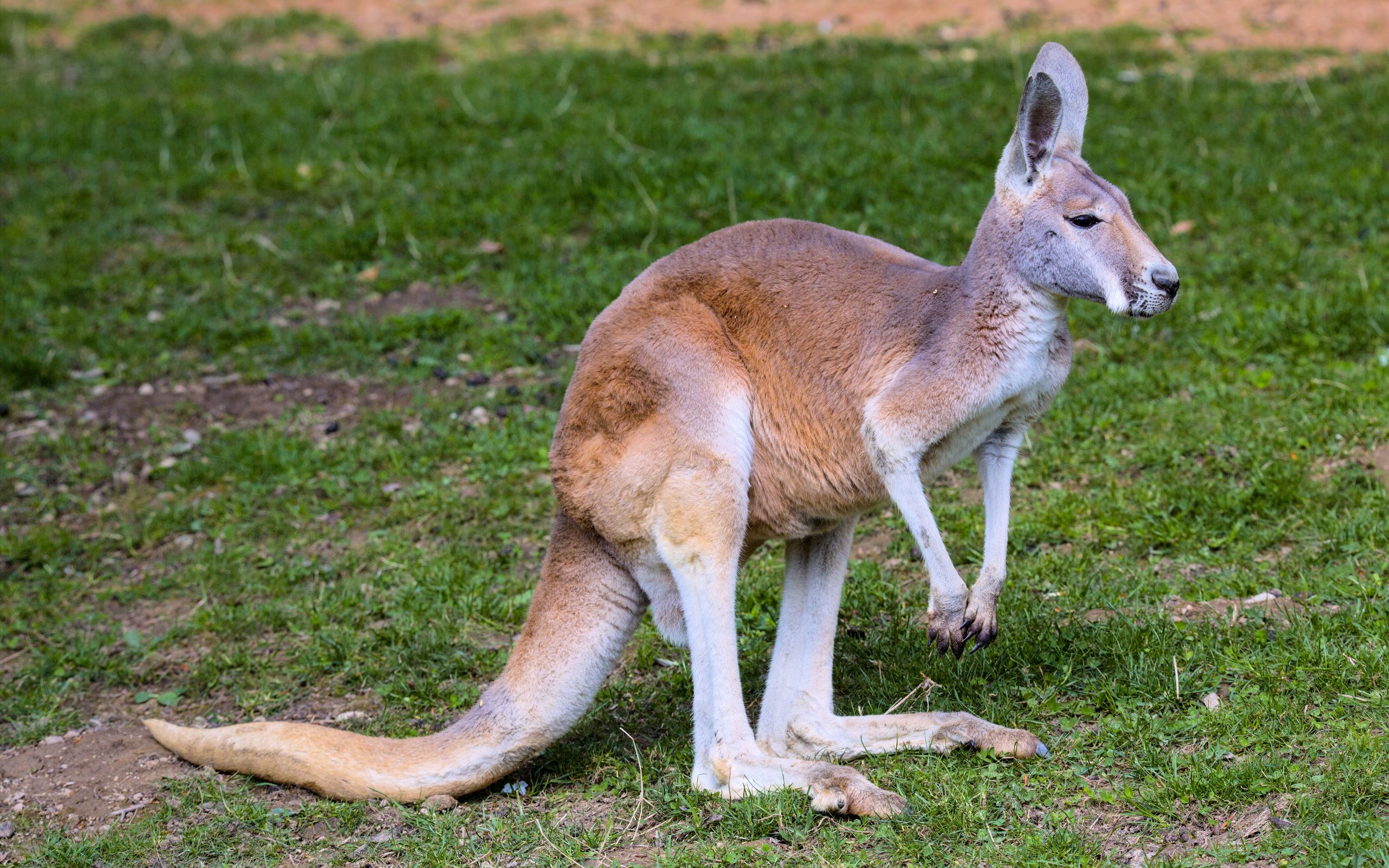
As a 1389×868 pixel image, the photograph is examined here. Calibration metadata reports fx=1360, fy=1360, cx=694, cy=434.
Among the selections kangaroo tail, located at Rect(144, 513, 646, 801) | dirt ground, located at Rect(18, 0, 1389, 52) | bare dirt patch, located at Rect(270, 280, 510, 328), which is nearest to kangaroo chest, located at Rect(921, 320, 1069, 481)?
kangaroo tail, located at Rect(144, 513, 646, 801)

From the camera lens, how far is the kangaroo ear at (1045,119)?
3068mm

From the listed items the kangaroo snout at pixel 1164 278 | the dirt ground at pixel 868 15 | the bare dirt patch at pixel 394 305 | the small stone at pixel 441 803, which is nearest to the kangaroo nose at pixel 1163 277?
the kangaroo snout at pixel 1164 278

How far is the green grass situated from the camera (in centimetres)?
328

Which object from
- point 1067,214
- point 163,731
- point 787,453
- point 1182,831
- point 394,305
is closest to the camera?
point 1182,831

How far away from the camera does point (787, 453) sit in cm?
338

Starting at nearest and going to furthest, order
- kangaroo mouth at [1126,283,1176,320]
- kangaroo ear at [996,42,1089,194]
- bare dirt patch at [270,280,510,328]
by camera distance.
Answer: kangaroo mouth at [1126,283,1176,320] → kangaroo ear at [996,42,1089,194] → bare dirt patch at [270,280,510,328]

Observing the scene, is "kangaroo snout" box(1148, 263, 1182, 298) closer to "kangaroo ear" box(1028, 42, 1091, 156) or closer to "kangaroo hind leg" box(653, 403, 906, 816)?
"kangaroo ear" box(1028, 42, 1091, 156)

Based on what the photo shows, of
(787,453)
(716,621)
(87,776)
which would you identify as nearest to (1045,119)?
(787,453)

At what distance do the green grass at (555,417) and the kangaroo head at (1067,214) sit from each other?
108 centimetres

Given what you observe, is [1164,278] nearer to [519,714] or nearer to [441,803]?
[519,714]

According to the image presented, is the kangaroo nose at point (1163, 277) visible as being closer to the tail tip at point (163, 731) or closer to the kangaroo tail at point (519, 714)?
the kangaroo tail at point (519, 714)

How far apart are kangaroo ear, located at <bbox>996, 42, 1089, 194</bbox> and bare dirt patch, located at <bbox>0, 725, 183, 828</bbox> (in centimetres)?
270

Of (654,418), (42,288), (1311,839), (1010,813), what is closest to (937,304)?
(654,418)

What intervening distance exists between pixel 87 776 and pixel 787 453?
7.12ft
